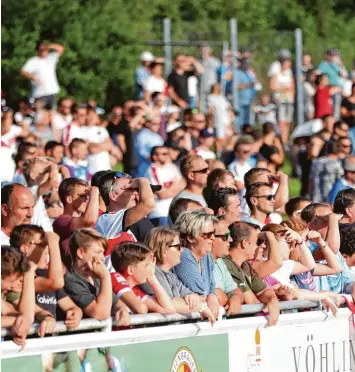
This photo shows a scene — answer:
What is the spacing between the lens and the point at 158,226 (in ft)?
38.0

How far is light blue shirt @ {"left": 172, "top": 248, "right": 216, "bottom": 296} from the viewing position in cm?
962

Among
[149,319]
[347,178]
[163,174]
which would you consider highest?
[163,174]

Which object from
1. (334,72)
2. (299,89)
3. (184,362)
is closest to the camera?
(184,362)

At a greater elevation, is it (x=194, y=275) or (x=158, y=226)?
(x=158, y=226)

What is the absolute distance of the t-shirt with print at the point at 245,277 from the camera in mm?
10078

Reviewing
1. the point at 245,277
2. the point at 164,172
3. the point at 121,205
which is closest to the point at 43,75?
the point at 164,172

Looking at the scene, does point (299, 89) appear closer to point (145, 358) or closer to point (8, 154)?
point (8, 154)

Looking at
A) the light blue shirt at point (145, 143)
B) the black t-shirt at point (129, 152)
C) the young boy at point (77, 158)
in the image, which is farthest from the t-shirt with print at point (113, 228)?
the black t-shirt at point (129, 152)

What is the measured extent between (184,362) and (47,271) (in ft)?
4.31

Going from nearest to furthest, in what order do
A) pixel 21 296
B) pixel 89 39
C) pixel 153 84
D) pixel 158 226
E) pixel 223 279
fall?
pixel 21 296 → pixel 223 279 → pixel 158 226 → pixel 153 84 → pixel 89 39

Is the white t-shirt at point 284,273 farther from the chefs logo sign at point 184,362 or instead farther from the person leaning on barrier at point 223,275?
the chefs logo sign at point 184,362

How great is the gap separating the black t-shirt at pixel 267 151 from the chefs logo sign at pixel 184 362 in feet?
28.9

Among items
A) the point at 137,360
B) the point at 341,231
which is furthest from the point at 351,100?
the point at 137,360

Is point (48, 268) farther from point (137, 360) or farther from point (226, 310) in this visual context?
point (226, 310)
